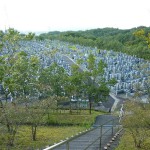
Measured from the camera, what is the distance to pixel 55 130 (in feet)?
70.8

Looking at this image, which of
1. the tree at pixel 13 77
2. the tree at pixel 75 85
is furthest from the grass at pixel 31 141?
the tree at pixel 75 85

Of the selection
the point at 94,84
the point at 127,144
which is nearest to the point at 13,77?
the point at 127,144

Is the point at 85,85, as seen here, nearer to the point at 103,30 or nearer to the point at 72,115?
the point at 72,115

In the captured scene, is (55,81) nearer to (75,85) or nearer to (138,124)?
(75,85)

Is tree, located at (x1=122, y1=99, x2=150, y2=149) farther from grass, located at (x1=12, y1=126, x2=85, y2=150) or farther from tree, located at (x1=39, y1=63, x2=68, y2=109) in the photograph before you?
tree, located at (x1=39, y1=63, x2=68, y2=109)

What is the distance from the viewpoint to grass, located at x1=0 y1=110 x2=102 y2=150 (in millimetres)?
16091

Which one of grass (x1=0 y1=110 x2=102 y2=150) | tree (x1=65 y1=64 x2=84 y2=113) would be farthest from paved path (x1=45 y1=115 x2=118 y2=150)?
tree (x1=65 y1=64 x2=84 y2=113)

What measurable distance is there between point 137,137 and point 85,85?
1443 centimetres

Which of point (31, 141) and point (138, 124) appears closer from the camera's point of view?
point (138, 124)

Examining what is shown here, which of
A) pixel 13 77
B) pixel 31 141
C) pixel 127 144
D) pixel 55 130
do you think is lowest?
pixel 55 130

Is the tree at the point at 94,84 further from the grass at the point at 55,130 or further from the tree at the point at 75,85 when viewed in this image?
the grass at the point at 55,130

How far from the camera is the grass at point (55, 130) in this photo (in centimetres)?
1609

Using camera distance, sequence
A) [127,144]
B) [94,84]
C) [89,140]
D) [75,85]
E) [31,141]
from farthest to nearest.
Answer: [94,84]
[75,85]
[31,141]
[127,144]
[89,140]

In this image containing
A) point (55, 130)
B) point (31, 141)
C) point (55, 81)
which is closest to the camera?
point (31, 141)
